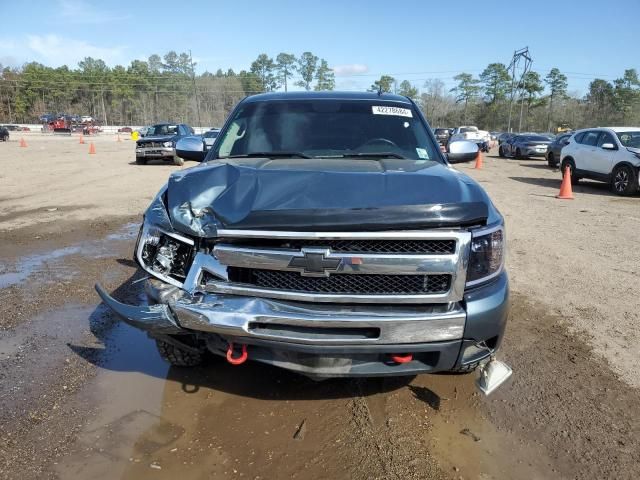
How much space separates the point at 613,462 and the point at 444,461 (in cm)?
87

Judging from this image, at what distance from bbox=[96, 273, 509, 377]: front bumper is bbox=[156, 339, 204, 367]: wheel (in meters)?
0.66

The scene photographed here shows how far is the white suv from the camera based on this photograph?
12.6 meters

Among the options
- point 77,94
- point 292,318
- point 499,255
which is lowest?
point 292,318

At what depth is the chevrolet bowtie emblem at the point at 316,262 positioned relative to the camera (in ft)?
7.77

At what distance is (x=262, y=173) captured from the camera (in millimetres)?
2855

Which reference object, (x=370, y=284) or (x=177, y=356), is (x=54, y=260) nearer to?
(x=177, y=356)

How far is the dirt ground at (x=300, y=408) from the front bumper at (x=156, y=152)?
622 inches

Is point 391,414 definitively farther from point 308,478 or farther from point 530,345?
point 530,345

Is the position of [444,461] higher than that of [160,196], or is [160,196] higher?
[160,196]

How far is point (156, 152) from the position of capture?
20.3m

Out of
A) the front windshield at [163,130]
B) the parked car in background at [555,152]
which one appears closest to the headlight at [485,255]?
the parked car in background at [555,152]

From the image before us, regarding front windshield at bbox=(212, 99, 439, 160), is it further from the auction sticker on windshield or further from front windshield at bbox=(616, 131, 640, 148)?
front windshield at bbox=(616, 131, 640, 148)

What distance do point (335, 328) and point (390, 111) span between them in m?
2.31

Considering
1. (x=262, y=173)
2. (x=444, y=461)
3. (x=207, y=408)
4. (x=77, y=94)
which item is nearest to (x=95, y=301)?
(x=207, y=408)
